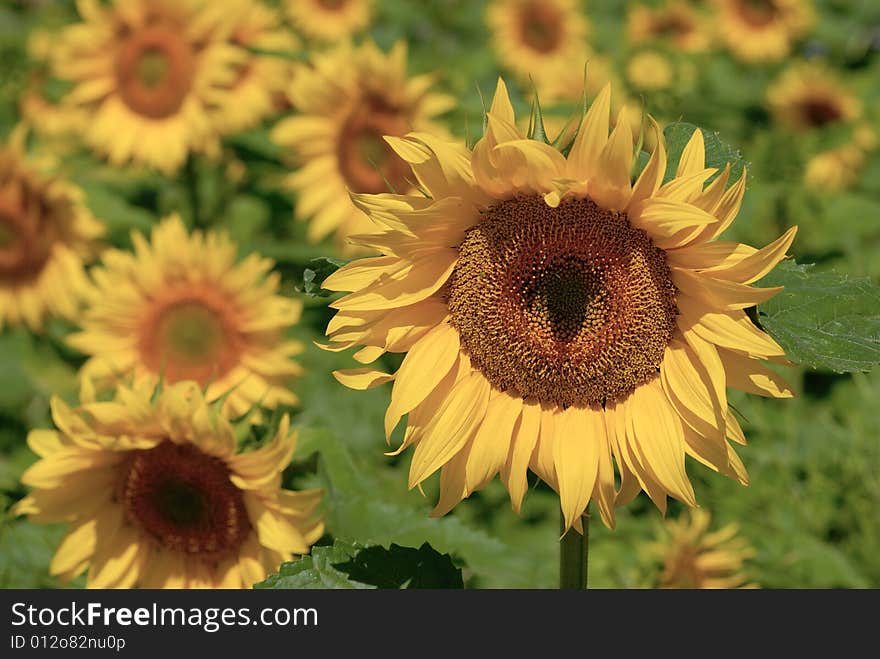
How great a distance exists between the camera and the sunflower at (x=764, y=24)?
6.30 meters

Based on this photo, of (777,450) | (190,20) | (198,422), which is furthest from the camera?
(190,20)

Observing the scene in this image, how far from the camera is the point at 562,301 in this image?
65.9 inches

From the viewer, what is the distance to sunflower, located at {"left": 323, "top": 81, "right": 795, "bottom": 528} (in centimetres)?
144

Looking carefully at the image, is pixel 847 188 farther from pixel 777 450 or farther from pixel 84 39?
pixel 84 39

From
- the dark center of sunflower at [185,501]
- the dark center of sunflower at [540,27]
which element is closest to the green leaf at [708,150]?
the dark center of sunflower at [185,501]

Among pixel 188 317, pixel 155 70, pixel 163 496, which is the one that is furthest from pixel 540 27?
pixel 163 496

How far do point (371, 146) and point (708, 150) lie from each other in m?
2.46

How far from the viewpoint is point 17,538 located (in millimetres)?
2555

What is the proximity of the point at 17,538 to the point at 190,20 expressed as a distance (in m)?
2.17

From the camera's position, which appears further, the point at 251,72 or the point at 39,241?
the point at 251,72

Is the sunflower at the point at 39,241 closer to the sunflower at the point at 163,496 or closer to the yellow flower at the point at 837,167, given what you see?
the sunflower at the point at 163,496

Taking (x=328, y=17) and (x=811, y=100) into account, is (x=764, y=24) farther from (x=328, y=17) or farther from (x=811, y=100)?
(x=328, y=17)

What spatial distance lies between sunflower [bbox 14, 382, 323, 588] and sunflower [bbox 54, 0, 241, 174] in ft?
6.46
